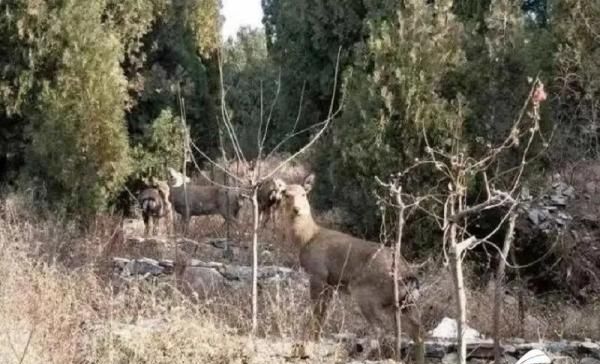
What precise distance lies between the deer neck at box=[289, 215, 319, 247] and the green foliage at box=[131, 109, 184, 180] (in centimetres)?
561

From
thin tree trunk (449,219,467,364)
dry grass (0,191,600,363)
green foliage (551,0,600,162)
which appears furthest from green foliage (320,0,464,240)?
thin tree trunk (449,219,467,364)

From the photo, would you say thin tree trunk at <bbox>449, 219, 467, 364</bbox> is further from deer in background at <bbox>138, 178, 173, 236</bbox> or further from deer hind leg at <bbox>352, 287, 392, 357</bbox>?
deer in background at <bbox>138, 178, 173, 236</bbox>

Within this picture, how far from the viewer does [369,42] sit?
38.9 ft

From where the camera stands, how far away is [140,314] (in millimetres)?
8273

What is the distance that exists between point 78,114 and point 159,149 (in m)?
2.05

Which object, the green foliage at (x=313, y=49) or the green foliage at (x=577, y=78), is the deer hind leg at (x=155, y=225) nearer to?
the green foliage at (x=313, y=49)

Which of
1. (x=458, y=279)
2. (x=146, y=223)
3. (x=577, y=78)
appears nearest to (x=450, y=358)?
(x=458, y=279)

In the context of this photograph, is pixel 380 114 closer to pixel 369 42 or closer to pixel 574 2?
pixel 369 42

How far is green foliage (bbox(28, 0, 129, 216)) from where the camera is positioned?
13.4 metres

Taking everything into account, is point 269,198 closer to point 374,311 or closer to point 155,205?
point 374,311

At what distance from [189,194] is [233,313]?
6843mm

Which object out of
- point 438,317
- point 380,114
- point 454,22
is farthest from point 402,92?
point 438,317

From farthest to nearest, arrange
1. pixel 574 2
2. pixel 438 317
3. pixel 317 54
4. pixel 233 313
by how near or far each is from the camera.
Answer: pixel 317 54 < pixel 574 2 < pixel 438 317 < pixel 233 313

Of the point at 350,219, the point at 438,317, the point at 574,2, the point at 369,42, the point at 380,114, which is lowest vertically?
the point at 438,317
